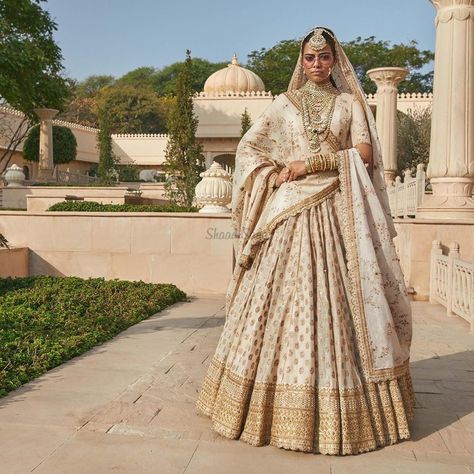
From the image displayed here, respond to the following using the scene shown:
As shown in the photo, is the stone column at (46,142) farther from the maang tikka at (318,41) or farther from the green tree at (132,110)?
the maang tikka at (318,41)

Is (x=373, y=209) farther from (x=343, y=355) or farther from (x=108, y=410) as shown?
(x=108, y=410)

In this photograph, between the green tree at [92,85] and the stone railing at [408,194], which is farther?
the green tree at [92,85]

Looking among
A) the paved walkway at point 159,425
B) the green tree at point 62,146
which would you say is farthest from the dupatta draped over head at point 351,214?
the green tree at point 62,146

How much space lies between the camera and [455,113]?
8469mm

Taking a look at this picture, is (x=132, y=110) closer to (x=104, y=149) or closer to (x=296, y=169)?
(x=104, y=149)

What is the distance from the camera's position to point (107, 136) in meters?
28.9

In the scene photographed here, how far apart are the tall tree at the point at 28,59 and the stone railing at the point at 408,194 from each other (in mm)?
10626

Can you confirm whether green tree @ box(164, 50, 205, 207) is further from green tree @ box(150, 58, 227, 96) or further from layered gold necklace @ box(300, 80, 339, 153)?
green tree @ box(150, 58, 227, 96)

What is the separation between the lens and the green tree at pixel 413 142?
2548 cm

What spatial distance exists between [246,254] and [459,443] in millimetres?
1454

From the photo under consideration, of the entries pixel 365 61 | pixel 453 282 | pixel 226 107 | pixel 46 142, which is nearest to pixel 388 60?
pixel 365 61

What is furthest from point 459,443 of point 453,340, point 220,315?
point 220,315

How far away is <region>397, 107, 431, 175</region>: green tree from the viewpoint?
83.6ft

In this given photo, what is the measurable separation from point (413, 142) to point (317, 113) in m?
24.2
